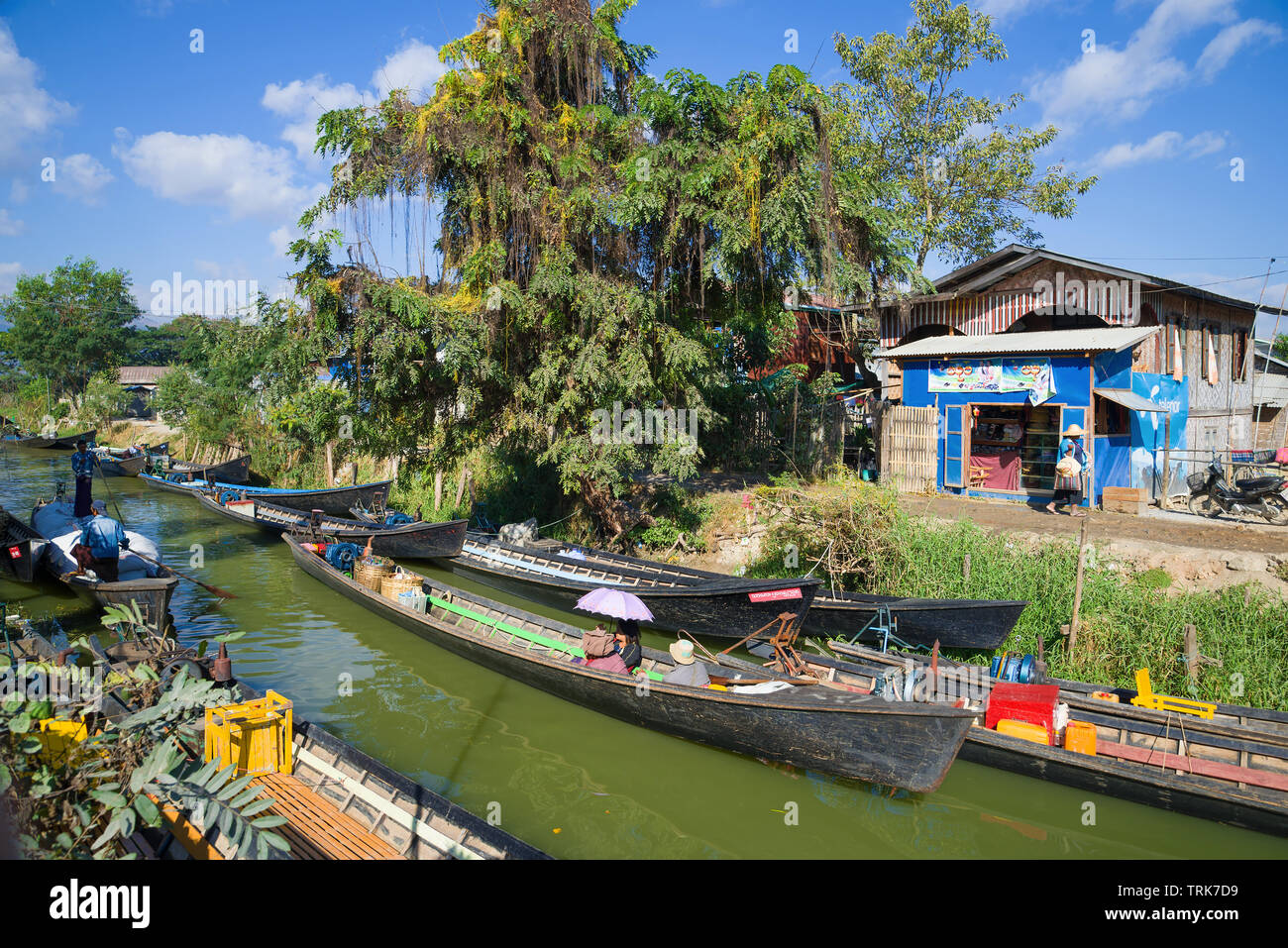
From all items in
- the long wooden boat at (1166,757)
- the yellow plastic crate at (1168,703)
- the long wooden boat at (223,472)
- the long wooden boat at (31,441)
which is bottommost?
the long wooden boat at (1166,757)

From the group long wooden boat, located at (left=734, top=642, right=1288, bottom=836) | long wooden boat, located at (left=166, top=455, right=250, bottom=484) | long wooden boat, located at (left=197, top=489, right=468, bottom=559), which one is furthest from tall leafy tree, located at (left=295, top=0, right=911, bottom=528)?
long wooden boat, located at (left=166, top=455, right=250, bottom=484)

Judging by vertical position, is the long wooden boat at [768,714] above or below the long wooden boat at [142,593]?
below

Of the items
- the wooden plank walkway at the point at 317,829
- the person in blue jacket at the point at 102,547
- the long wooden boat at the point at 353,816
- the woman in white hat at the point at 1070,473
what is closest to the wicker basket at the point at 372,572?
the person in blue jacket at the point at 102,547

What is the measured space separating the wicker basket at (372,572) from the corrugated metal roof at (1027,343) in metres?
10.6

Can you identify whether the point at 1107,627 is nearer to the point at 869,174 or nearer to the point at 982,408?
the point at 982,408

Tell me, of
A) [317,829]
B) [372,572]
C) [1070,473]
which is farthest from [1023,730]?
[372,572]

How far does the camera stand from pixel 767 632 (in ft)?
32.4

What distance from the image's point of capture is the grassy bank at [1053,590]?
8.19m

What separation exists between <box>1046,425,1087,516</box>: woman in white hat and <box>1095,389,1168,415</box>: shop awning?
0.69 meters

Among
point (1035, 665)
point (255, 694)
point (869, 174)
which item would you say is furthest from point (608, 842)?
point (869, 174)

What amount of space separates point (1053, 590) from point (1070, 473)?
3.85 metres

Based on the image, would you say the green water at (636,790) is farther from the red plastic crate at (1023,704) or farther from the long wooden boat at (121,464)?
the long wooden boat at (121,464)

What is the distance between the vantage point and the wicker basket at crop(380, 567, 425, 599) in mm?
11820
